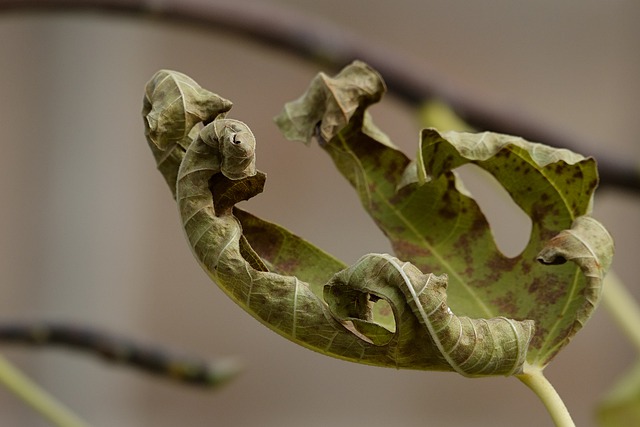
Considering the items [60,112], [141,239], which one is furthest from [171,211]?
[60,112]

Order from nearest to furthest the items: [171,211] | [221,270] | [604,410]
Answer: [221,270] → [604,410] → [171,211]

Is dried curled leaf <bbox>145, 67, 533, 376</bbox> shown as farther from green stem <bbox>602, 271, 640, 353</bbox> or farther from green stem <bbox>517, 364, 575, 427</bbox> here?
green stem <bbox>602, 271, 640, 353</bbox>

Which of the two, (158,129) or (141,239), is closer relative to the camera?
(158,129)

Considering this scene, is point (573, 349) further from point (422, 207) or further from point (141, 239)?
point (422, 207)

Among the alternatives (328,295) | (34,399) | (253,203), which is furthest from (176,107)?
(253,203)

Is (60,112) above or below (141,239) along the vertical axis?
above

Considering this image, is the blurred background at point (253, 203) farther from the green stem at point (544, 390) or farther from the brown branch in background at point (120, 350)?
the green stem at point (544, 390)
